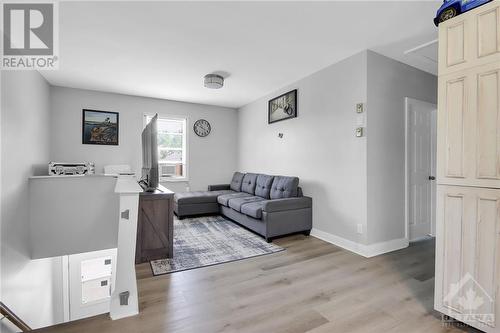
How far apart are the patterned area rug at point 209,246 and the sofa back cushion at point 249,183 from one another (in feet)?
2.66

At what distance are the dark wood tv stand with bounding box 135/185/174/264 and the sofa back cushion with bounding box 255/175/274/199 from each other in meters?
1.86

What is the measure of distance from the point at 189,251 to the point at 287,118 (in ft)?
8.91

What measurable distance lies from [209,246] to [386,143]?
2.68 metres

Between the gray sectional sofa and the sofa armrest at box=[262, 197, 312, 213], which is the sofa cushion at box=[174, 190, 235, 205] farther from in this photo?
the sofa armrest at box=[262, 197, 312, 213]

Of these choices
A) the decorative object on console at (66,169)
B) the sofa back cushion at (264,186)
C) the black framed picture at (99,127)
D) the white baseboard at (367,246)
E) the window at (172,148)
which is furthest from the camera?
the window at (172,148)

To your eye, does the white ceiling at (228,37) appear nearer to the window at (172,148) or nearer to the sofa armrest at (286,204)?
the window at (172,148)

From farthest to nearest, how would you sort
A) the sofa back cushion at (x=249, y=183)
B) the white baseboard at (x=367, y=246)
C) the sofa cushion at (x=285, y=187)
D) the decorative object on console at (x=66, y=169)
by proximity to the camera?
the sofa back cushion at (x=249, y=183)
the sofa cushion at (x=285, y=187)
the decorative object on console at (x=66, y=169)
the white baseboard at (x=367, y=246)

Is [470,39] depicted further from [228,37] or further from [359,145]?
[228,37]

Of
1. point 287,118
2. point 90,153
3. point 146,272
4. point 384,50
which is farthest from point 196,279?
point 90,153

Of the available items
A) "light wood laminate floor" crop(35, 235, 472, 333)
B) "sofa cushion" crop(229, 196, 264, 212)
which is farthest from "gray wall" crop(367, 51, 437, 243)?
"sofa cushion" crop(229, 196, 264, 212)

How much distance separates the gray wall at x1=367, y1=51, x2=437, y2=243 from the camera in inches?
114

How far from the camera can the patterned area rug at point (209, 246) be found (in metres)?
2.62

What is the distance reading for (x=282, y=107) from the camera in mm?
4332

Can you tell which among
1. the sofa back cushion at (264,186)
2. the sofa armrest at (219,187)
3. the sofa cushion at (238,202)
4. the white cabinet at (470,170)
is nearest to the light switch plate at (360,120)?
the white cabinet at (470,170)
